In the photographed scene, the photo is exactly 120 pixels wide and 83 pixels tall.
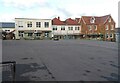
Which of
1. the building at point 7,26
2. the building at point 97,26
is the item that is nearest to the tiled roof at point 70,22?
the building at point 97,26

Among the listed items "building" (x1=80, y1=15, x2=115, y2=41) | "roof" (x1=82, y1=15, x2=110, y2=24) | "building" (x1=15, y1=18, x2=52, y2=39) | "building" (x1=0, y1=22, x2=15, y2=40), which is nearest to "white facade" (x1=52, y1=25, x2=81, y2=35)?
"building" (x1=80, y1=15, x2=115, y2=41)

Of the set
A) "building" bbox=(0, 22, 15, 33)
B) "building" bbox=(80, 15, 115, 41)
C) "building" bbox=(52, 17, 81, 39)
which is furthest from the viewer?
"building" bbox=(0, 22, 15, 33)

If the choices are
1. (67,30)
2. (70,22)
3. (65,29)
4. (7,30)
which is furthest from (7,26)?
(70,22)

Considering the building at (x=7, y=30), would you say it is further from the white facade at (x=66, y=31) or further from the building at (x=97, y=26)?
the building at (x=97, y=26)

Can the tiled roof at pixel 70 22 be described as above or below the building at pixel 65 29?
above

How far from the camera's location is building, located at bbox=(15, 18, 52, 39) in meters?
73.1

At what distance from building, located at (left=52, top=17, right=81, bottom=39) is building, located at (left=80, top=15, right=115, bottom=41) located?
227 centimetres

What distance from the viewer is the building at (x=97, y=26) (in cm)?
7488

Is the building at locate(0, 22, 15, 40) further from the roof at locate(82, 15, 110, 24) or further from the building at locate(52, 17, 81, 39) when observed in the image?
the roof at locate(82, 15, 110, 24)

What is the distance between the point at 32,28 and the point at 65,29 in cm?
1206

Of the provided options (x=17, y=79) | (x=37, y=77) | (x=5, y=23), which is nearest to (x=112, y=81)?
(x=37, y=77)

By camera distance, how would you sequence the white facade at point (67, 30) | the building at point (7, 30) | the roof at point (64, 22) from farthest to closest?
1. the roof at point (64, 22)
2. the white facade at point (67, 30)
3. the building at point (7, 30)

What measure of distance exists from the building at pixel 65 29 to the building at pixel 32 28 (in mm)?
3027

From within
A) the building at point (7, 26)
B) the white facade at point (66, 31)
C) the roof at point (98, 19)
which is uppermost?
the roof at point (98, 19)
